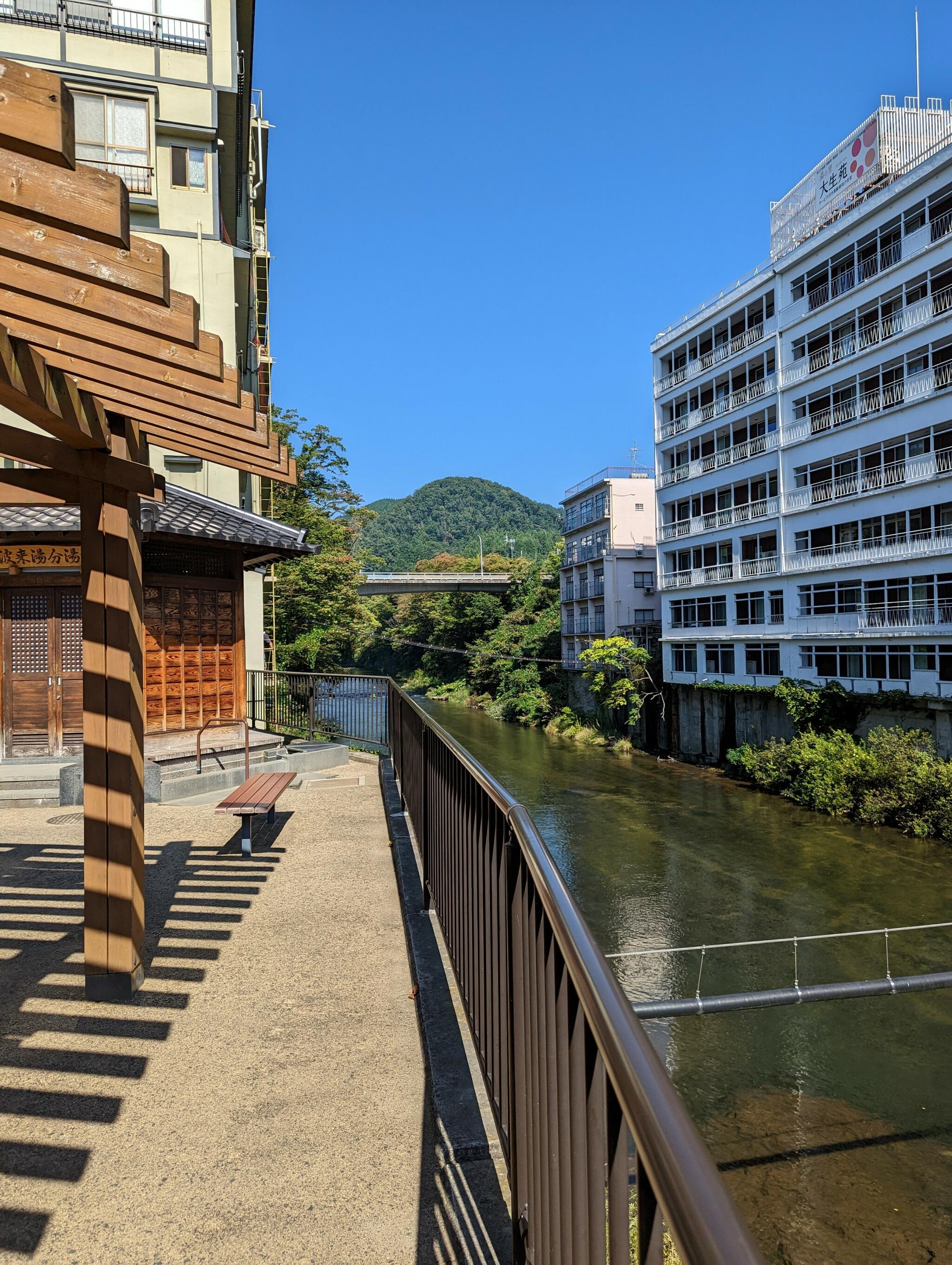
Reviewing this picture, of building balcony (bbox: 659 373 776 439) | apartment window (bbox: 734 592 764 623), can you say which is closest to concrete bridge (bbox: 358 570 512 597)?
building balcony (bbox: 659 373 776 439)

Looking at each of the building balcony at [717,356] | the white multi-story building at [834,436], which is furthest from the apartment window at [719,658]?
the building balcony at [717,356]

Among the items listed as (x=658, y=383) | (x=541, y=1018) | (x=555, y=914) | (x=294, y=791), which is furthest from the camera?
(x=658, y=383)

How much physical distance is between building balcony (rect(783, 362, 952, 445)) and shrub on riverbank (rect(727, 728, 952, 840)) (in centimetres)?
934

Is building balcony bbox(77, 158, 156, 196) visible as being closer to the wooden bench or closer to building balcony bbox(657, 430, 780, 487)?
the wooden bench

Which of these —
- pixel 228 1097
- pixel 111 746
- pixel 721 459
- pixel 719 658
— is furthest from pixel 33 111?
pixel 721 459

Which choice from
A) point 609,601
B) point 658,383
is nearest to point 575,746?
point 609,601

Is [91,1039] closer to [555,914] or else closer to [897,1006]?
[555,914]

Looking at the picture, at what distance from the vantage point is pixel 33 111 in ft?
6.11

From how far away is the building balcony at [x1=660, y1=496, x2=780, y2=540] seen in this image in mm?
29141

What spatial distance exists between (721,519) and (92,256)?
31.6 m

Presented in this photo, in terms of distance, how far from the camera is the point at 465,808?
9.86 ft

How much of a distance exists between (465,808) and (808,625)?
26.6m

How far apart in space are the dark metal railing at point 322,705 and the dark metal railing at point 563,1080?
25.1 ft

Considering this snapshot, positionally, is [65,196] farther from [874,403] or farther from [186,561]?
[874,403]
